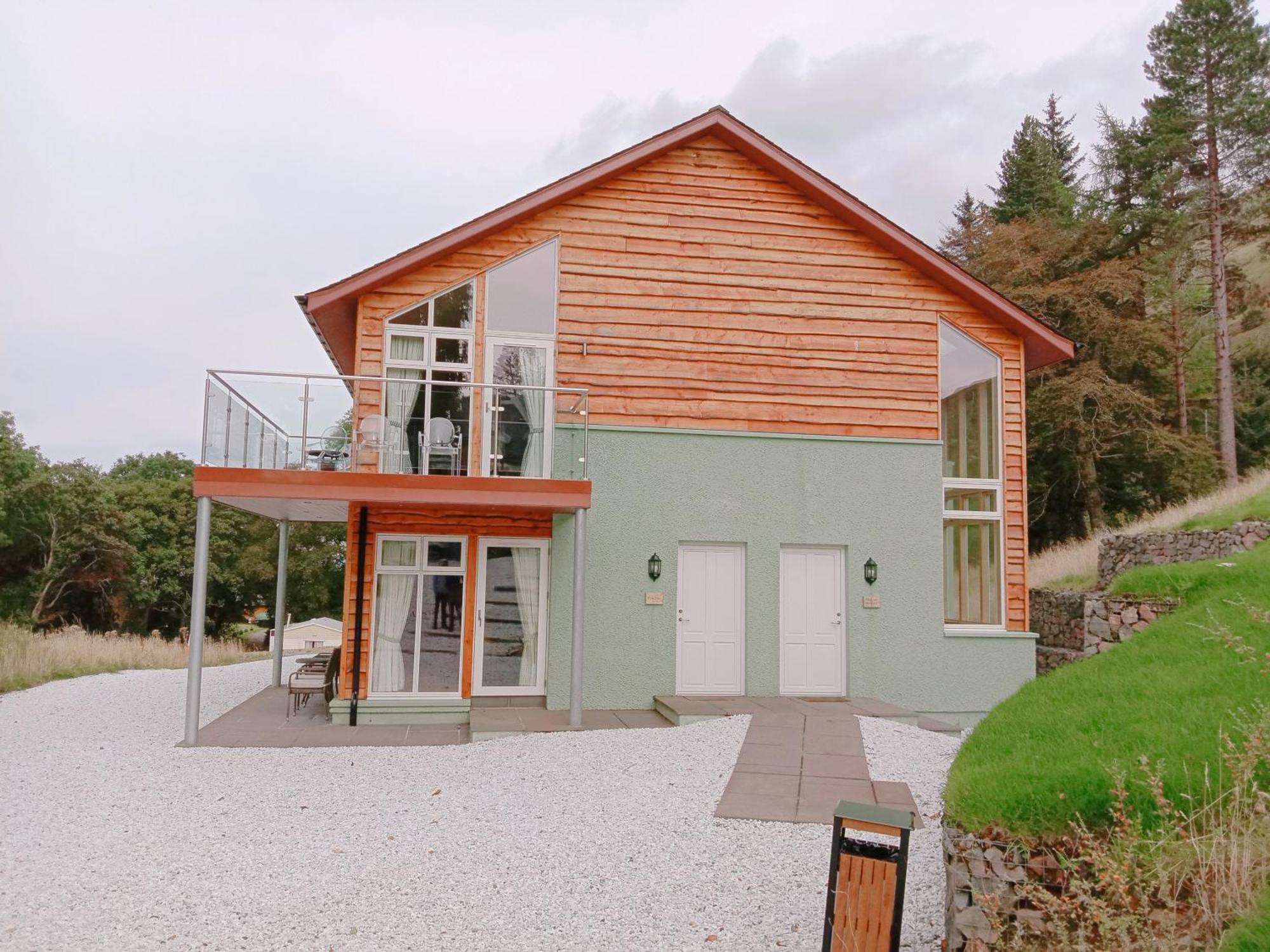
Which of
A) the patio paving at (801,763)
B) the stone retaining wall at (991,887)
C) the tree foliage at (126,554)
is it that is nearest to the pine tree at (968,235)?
the patio paving at (801,763)

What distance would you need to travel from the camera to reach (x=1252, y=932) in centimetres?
283

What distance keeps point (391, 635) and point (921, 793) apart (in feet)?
20.7

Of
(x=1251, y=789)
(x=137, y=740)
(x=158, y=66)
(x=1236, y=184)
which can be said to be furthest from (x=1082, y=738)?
(x=1236, y=184)

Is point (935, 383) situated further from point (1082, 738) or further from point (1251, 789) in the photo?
point (1251, 789)

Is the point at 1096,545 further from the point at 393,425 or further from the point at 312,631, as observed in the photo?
the point at 312,631

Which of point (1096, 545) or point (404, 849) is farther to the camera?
point (1096, 545)

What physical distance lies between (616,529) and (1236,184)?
71.7 feet

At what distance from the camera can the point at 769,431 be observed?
11578mm

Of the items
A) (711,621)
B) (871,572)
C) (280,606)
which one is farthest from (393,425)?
(871,572)

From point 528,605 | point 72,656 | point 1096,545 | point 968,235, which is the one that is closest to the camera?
point 528,605

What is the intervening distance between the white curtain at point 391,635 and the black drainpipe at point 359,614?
0.20 m

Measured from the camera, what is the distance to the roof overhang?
10.8 m

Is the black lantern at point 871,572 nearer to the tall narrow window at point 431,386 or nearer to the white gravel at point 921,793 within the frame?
the white gravel at point 921,793

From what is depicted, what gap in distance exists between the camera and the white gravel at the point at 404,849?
4.56m
